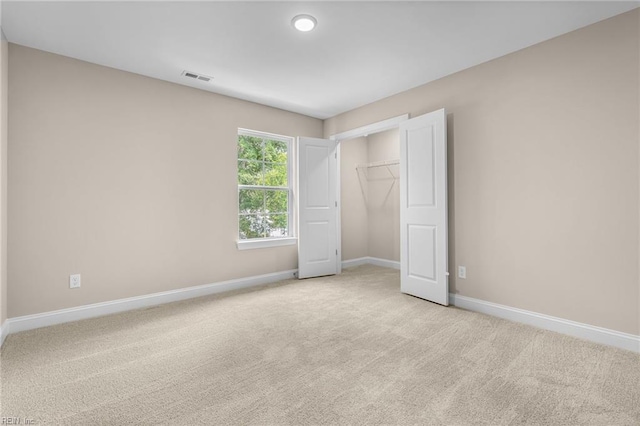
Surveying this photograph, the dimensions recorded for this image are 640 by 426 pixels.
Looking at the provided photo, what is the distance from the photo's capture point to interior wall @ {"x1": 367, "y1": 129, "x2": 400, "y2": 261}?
560cm

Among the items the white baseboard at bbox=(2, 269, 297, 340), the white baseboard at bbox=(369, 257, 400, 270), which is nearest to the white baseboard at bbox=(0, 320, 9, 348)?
the white baseboard at bbox=(2, 269, 297, 340)

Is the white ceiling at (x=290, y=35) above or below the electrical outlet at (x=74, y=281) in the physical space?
above

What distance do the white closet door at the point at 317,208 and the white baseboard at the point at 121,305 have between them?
2.27 ft

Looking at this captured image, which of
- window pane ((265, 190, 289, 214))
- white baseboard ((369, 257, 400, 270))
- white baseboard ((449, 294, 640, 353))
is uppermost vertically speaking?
window pane ((265, 190, 289, 214))

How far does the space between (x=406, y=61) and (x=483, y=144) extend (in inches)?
45.8

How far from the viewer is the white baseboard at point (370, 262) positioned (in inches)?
216

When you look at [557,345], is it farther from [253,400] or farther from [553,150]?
[253,400]

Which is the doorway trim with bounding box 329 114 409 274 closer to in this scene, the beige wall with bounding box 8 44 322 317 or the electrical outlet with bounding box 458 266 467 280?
the beige wall with bounding box 8 44 322 317

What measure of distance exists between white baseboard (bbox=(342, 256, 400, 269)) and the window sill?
1276 millimetres

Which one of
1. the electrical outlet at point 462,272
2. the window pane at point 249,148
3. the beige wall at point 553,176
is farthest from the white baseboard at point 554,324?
the window pane at point 249,148

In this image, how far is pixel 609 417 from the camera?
160 cm

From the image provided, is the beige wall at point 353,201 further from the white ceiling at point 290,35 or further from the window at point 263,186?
the white ceiling at point 290,35

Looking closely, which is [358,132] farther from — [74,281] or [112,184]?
[74,281]

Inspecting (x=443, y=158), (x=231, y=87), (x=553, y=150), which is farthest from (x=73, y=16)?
(x=553, y=150)
